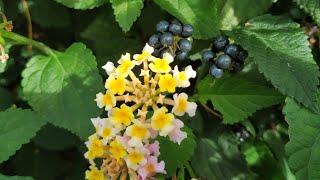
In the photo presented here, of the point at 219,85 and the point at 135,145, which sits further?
the point at 219,85

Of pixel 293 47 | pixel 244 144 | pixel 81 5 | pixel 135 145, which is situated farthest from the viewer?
pixel 244 144

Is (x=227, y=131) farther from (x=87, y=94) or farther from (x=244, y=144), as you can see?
(x=87, y=94)

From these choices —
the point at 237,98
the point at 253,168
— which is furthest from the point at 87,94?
the point at 253,168

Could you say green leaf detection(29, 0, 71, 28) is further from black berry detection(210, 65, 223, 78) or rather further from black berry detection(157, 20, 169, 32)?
black berry detection(210, 65, 223, 78)

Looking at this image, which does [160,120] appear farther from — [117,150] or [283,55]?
[283,55]

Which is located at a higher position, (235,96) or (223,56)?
(223,56)

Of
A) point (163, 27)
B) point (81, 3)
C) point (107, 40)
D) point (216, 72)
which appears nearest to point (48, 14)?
point (107, 40)
